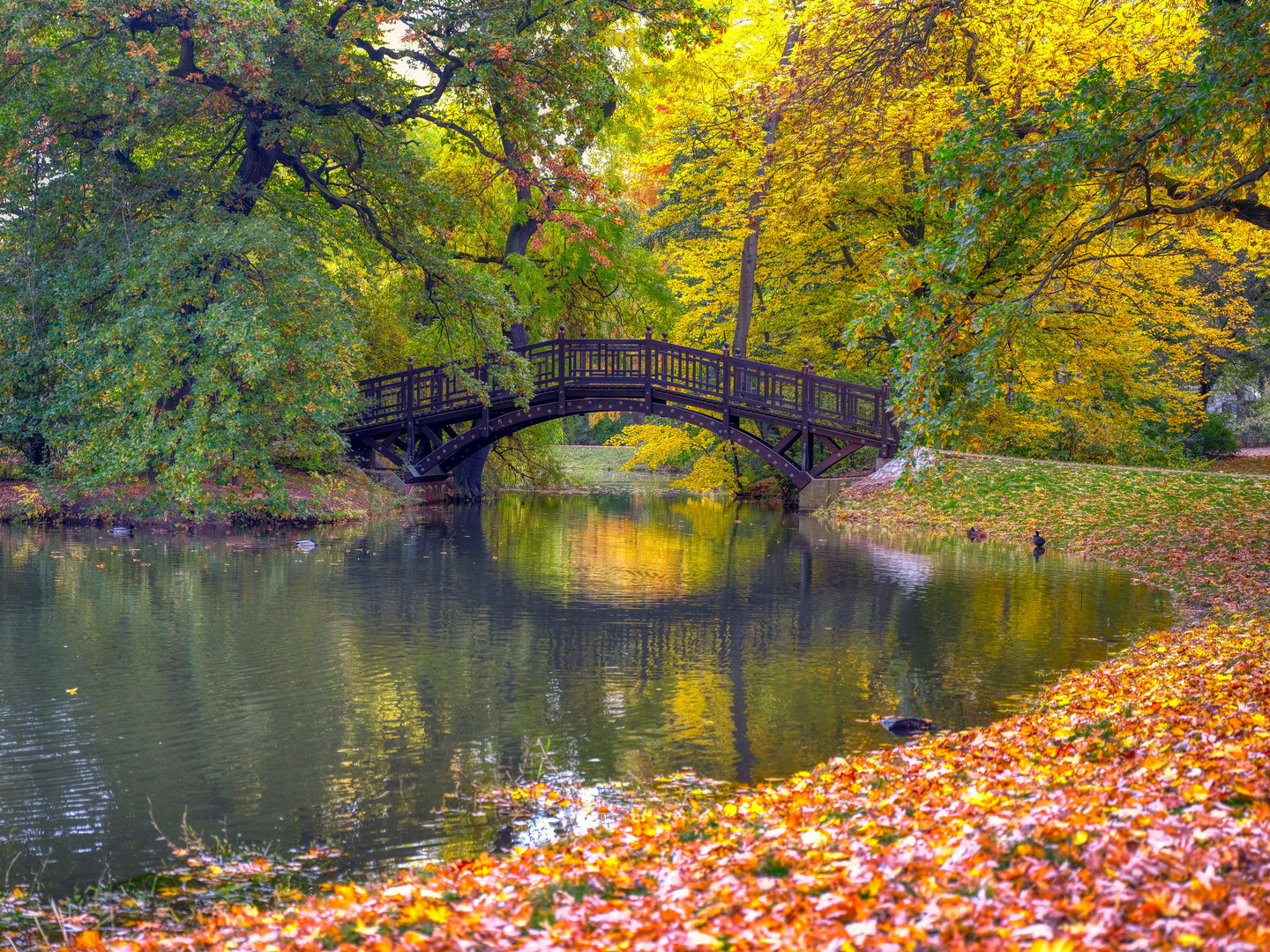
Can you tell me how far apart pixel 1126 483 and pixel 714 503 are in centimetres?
1288

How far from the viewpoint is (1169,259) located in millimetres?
22156

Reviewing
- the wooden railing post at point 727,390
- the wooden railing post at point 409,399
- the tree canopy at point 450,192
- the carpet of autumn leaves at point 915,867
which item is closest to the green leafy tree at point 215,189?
→ the tree canopy at point 450,192

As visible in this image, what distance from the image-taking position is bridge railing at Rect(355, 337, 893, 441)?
2273 cm

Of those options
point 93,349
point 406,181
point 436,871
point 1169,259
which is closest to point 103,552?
point 93,349

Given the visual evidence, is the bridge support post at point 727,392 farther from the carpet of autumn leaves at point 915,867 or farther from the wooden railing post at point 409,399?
the carpet of autumn leaves at point 915,867

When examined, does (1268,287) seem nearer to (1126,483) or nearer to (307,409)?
(1126,483)

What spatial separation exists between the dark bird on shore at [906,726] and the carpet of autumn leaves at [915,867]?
0.59 metres

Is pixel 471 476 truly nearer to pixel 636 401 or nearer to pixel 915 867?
pixel 636 401

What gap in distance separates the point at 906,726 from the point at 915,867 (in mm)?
3153

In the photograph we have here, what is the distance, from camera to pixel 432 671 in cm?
833

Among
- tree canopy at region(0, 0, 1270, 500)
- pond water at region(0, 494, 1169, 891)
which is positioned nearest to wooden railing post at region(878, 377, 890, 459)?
tree canopy at region(0, 0, 1270, 500)

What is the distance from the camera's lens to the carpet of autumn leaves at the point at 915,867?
10.3ft

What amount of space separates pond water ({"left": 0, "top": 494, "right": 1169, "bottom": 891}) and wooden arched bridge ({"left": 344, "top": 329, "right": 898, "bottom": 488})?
7184mm

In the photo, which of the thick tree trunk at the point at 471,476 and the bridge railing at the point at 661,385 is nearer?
the bridge railing at the point at 661,385
